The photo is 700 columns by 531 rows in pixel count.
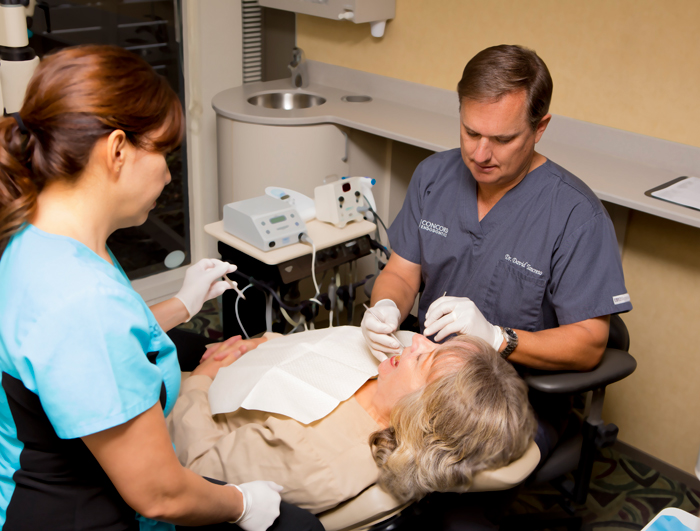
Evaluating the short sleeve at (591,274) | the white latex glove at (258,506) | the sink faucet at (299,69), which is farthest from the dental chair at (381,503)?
the sink faucet at (299,69)

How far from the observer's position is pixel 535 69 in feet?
4.83

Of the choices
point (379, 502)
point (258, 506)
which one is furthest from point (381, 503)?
point (258, 506)

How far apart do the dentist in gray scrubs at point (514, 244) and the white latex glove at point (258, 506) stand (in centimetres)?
46

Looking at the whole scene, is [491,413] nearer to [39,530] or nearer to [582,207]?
[582,207]

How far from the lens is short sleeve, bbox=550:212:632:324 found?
1509 millimetres

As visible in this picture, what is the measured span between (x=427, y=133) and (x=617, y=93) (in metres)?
0.69

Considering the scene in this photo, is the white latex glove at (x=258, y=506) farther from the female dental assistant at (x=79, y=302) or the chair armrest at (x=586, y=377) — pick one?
the chair armrest at (x=586, y=377)

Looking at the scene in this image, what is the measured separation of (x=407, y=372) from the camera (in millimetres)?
1403

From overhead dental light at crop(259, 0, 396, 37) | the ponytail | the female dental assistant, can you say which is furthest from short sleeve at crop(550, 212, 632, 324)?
overhead dental light at crop(259, 0, 396, 37)

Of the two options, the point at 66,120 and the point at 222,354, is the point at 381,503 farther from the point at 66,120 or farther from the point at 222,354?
the point at 66,120

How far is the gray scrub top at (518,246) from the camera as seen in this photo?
152cm

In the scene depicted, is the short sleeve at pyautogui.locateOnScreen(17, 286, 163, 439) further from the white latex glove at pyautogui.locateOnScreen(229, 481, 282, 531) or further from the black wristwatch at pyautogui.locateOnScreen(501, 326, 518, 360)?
the black wristwatch at pyautogui.locateOnScreen(501, 326, 518, 360)

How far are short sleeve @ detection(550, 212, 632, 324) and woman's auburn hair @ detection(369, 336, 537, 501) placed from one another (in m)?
0.30

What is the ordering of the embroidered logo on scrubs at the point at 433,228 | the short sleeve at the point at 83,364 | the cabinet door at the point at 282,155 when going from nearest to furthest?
the short sleeve at the point at 83,364 < the embroidered logo on scrubs at the point at 433,228 < the cabinet door at the point at 282,155
